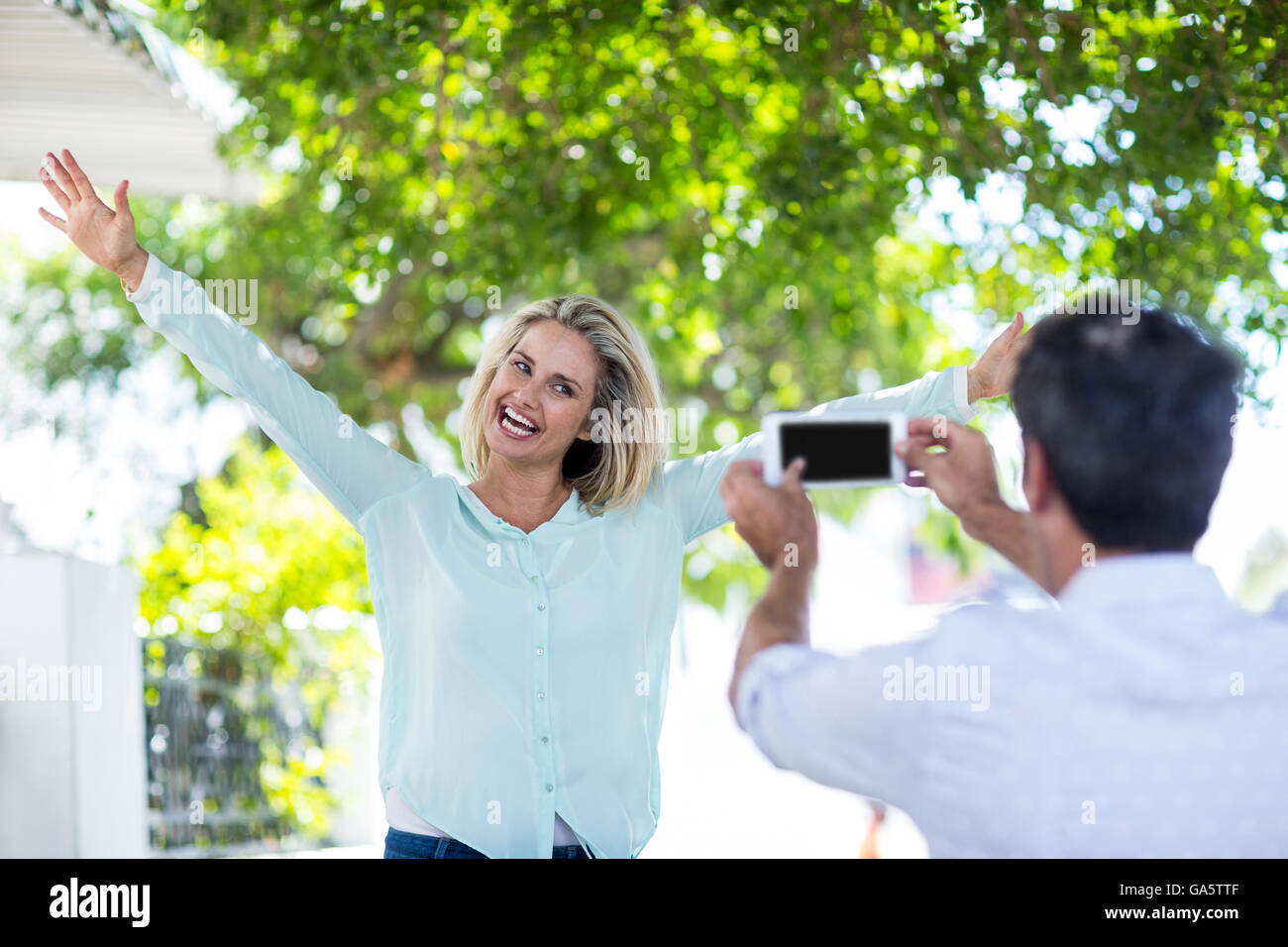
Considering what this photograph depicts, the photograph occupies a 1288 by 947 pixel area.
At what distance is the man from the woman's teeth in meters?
0.92

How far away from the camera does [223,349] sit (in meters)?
2.18

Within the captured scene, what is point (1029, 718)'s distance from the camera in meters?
1.55

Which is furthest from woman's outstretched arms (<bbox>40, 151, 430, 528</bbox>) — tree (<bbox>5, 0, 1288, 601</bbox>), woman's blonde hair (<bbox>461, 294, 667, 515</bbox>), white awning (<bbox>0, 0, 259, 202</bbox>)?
tree (<bbox>5, 0, 1288, 601</bbox>)

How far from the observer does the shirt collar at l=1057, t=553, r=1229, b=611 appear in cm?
156

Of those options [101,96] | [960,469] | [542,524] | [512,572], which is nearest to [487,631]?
[512,572]

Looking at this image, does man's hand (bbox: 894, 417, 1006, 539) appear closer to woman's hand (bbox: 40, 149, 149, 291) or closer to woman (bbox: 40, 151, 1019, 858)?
woman (bbox: 40, 151, 1019, 858)

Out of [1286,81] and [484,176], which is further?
[484,176]

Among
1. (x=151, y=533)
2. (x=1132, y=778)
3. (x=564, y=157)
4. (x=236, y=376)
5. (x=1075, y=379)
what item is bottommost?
(x=1132, y=778)

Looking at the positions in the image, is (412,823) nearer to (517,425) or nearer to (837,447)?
(517,425)

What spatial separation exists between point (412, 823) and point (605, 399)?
877mm

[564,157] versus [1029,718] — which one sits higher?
[564,157]
